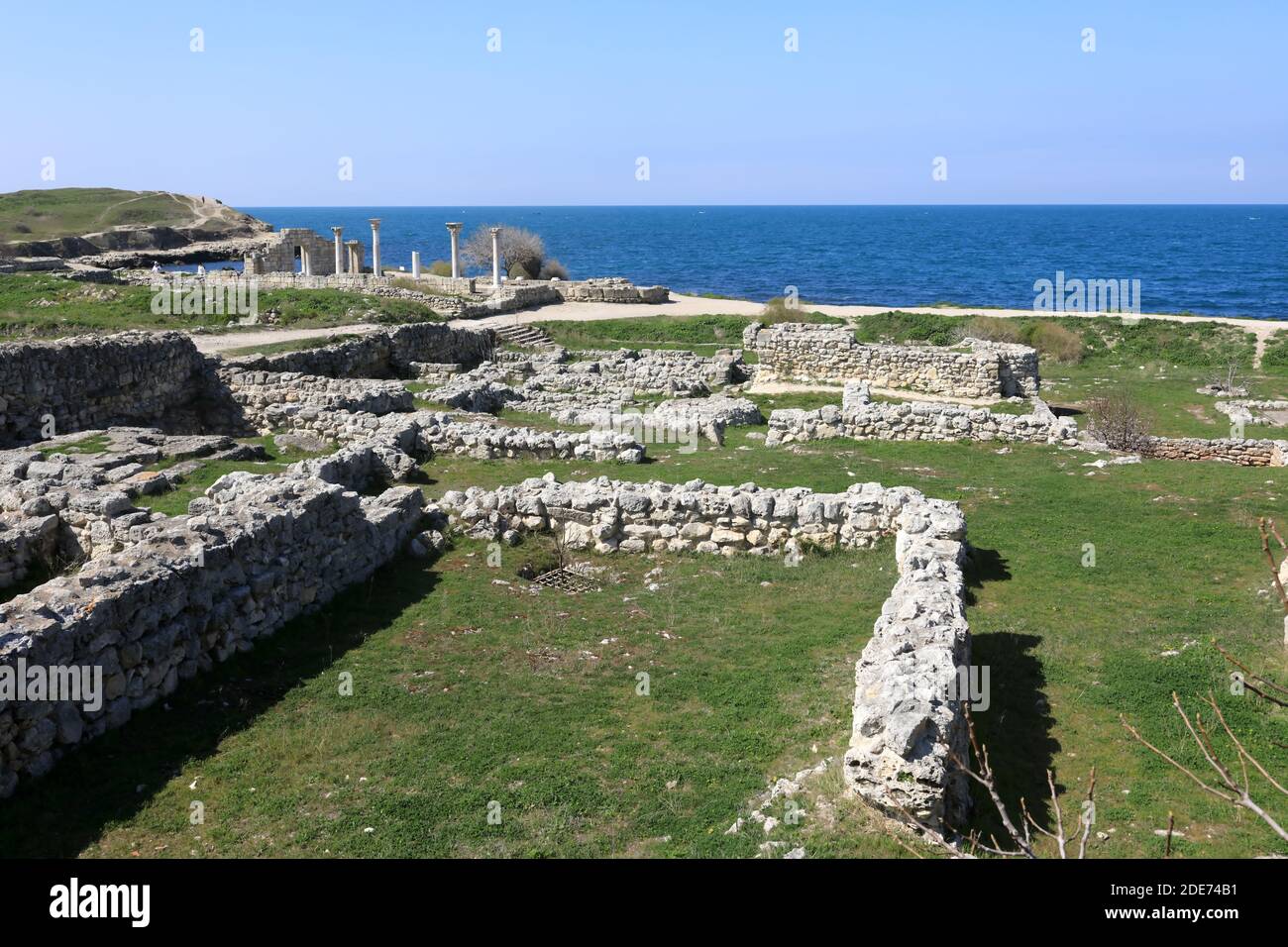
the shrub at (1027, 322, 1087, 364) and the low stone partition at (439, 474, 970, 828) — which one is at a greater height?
the shrub at (1027, 322, 1087, 364)

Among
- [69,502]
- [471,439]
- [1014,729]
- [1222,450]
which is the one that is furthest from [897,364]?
[69,502]

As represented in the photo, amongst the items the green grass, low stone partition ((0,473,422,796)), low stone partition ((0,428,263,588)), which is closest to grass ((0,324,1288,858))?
low stone partition ((0,473,422,796))

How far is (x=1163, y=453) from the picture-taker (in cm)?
→ 2200

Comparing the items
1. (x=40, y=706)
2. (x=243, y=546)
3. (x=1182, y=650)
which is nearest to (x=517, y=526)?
(x=243, y=546)

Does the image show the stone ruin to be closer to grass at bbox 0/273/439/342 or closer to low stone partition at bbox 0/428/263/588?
low stone partition at bbox 0/428/263/588

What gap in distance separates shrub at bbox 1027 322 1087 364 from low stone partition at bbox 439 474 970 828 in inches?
974

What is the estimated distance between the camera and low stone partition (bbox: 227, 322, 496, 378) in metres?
29.9

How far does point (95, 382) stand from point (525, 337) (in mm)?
19657

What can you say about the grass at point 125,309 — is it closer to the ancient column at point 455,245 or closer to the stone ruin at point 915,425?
the ancient column at point 455,245

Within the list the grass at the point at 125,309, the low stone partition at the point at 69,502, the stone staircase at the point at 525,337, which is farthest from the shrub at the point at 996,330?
the low stone partition at the point at 69,502

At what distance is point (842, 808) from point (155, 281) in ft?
147

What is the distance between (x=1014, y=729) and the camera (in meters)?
9.91

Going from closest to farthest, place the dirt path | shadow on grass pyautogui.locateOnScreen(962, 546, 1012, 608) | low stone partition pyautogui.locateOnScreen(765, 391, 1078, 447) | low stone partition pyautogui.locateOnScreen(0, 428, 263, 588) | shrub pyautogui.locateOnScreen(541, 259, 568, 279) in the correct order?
low stone partition pyautogui.locateOnScreen(0, 428, 263, 588) → shadow on grass pyautogui.locateOnScreen(962, 546, 1012, 608) → low stone partition pyautogui.locateOnScreen(765, 391, 1078, 447) → the dirt path → shrub pyautogui.locateOnScreen(541, 259, 568, 279)
